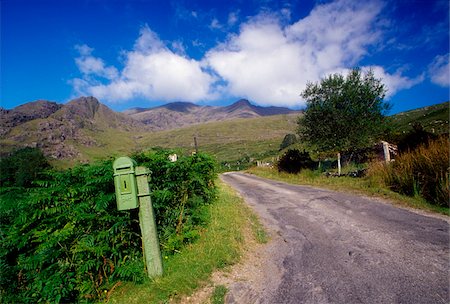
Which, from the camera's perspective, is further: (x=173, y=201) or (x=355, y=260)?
(x=173, y=201)

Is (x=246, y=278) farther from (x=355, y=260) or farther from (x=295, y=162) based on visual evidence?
(x=295, y=162)

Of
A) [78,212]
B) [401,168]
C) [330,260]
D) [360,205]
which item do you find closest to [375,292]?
[330,260]

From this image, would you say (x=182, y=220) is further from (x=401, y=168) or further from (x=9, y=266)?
(x=401, y=168)

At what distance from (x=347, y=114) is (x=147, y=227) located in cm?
2066

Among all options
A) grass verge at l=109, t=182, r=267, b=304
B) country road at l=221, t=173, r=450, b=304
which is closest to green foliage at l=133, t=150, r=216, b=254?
grass verge at l=109, t=182, r=267, b=304

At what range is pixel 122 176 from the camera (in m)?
3.60

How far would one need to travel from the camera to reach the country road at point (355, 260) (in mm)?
3273

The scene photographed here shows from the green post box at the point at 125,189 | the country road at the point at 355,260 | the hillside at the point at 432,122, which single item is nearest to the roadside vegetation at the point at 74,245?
the green post box at the point at 125,189

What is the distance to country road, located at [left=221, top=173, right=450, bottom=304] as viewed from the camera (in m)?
3.27

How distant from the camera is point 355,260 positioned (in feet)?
13.7

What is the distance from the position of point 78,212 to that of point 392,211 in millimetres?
7359

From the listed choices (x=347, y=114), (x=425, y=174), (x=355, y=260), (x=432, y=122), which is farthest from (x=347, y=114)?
(x=432, y=122)

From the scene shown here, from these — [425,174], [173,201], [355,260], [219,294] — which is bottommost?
[355,260]

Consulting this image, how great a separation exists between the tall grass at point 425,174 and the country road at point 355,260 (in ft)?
4.53
